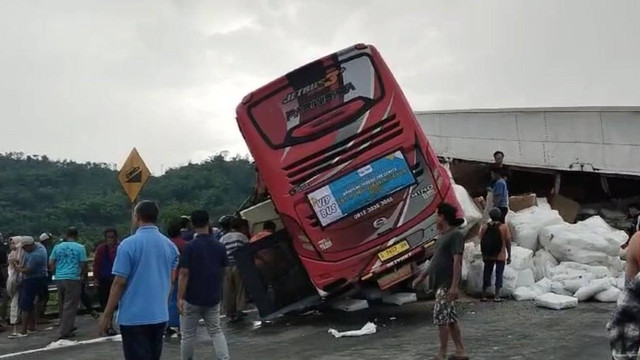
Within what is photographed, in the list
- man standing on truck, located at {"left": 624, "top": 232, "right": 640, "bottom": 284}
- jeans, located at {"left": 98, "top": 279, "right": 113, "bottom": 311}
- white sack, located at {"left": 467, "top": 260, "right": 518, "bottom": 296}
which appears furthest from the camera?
jeans, located at {"left": 98, "top": 279, "right": 113, "bottom": 311}

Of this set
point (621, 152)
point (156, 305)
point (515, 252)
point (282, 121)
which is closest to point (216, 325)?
point (156, 305)

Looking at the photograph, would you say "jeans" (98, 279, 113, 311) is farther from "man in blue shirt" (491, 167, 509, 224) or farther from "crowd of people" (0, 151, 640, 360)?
"man in blue shirt" (491, 167, 509, 224)

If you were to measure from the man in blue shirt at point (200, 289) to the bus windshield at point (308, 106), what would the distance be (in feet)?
8.55

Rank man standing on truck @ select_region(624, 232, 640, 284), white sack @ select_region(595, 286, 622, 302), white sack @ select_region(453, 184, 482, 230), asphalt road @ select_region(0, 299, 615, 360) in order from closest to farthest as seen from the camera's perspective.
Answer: man standing on truck @ select_region(624, 232, 640, 284) → asphalt road @ select_region(0, 299, 615, 360) → white sack @ select_region(595, 286, 622, 302) → white sack @ select_region(453, 184, 482, 230)

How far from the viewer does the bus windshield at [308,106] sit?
381 inches

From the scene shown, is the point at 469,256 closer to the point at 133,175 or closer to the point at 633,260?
the point at 133,175

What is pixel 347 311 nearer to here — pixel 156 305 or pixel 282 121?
pixel 282 121

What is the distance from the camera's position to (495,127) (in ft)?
54.7

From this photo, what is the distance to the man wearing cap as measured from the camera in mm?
11430

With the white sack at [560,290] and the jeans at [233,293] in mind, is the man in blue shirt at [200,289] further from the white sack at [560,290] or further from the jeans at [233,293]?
the white sack at [560,290]

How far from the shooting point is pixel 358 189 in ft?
31.8

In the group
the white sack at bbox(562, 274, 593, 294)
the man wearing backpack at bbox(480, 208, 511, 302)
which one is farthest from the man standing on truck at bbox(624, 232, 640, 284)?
the white sack at bbox(562, 274, 593, 294)

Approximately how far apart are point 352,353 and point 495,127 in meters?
9.68

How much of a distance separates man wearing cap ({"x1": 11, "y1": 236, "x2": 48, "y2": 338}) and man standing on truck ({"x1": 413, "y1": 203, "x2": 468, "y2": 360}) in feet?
21.8
